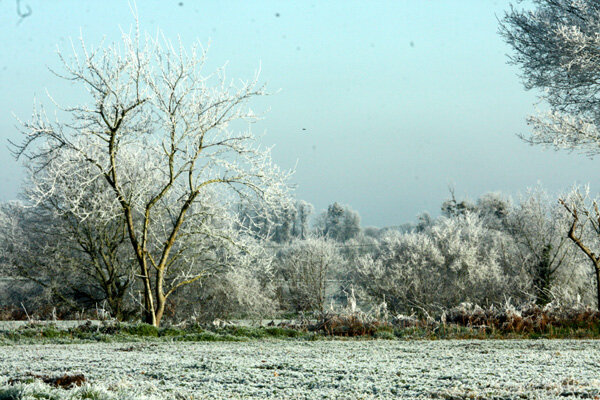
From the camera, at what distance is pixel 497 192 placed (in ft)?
154

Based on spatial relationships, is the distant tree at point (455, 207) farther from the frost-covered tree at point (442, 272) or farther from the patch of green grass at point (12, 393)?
the patch of green grass at point (12, 393)

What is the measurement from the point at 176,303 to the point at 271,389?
65.9 ft

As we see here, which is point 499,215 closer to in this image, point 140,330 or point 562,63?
point 562,63

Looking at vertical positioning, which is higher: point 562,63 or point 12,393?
point 562,63

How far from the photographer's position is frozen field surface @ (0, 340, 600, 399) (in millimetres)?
5219

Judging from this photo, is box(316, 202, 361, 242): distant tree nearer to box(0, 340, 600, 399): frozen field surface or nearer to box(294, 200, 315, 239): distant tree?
box(294, 200, 315, 239): distant tree

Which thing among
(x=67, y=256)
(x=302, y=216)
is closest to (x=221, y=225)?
(x=67, y=256)

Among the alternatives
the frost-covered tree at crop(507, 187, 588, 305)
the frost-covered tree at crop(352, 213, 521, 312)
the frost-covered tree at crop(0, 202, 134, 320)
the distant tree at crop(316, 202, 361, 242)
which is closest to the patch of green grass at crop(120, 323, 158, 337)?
the frost-covered tree at crop(0, 202, 134, 320)

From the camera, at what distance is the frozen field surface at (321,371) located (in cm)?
522

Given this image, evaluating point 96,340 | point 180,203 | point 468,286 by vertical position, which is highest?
point 180,203

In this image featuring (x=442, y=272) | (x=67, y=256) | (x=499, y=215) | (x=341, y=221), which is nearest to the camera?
(x=67, y=256)

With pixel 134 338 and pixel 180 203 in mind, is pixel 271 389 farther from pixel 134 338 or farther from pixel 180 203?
pixel 180 203

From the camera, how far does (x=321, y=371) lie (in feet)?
20.8

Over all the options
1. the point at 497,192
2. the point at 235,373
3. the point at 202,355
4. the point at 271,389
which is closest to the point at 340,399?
the point at 271,389
